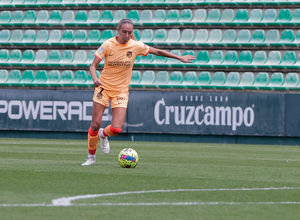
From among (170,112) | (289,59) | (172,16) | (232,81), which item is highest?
(172,16)

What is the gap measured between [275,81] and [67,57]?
677 centimetres

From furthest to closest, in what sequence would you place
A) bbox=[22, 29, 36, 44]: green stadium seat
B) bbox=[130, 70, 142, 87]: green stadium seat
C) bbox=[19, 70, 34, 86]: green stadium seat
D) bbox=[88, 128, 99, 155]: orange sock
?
1. bbox=[22, 29, 36, 44]: green stadium seat
2. bbox=[19, 70, 34, 86]: green stadium seat
3. bbox=[130, 70, 142, 87]: green stadium seat
4. bbox=[88, 128, 99, 155]: orange sock

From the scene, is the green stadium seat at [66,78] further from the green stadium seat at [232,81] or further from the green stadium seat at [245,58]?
the green stadium seat at [245,58]

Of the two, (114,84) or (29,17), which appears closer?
(114,84)

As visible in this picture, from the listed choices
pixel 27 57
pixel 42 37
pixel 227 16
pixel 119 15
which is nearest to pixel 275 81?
pixel 227 16

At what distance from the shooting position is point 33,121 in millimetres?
18938

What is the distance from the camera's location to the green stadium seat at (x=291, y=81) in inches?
720

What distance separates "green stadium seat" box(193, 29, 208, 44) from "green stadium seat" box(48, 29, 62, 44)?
4.65 meters

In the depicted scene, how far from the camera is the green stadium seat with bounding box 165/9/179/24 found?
20.3 m

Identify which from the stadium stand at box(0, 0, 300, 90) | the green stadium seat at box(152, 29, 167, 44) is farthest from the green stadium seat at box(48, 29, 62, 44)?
the green stadium seat at box(152, 29, 167, 44)

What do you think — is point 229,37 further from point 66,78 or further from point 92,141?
point 92,141

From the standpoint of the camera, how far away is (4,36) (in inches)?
850

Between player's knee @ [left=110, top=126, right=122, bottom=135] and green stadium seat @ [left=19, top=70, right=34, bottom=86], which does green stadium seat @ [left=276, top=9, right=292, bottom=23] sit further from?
player's knee @ [left=110, top=126, right=122, bottom=135]

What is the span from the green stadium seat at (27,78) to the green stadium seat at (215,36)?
5.86 m
